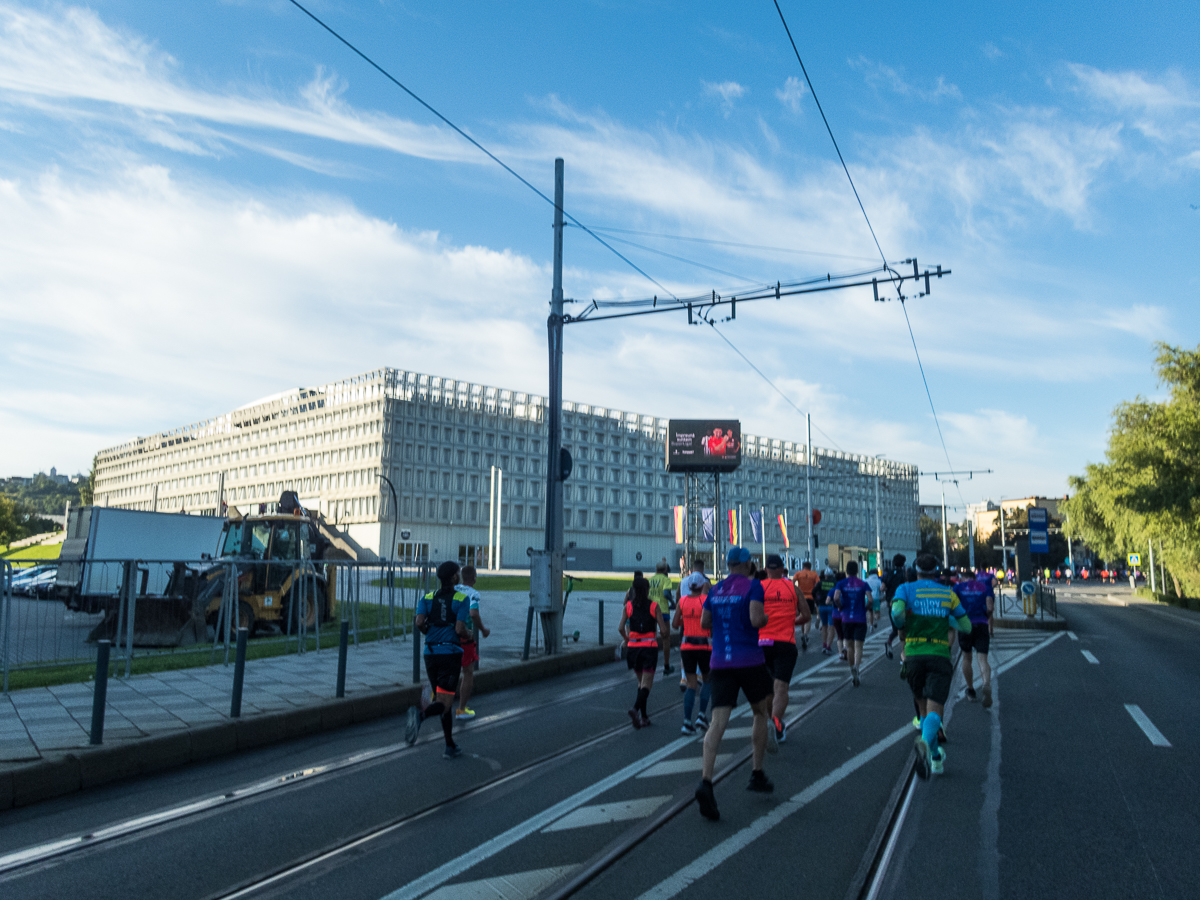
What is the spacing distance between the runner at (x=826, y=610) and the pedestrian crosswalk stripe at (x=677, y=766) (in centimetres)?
1040

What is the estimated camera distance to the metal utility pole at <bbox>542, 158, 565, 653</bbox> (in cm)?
1678

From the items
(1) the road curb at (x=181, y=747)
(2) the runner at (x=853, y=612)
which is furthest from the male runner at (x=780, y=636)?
(1) the road curb at (x=181, y=747)

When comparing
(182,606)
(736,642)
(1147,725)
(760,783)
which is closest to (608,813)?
(760,783)

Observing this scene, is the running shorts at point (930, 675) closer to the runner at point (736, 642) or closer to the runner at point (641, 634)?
the runner at point (736, 642)

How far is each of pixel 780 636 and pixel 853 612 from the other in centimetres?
473

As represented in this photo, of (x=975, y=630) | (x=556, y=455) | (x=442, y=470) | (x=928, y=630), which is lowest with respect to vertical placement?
(x=975, y=630)

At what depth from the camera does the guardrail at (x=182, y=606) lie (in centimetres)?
1134

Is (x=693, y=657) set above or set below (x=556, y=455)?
below

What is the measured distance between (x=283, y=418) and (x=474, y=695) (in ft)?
290

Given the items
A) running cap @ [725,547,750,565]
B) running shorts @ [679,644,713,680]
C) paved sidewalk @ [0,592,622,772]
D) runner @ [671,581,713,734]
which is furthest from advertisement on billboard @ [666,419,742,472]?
running cap @ [725,547,750,565]

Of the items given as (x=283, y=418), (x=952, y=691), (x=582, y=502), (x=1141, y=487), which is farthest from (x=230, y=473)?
(x=952, y=691)

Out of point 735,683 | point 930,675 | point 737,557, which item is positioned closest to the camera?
point 735,683

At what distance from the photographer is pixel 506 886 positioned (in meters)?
4.61

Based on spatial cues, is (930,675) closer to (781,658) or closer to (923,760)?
(923,760)
